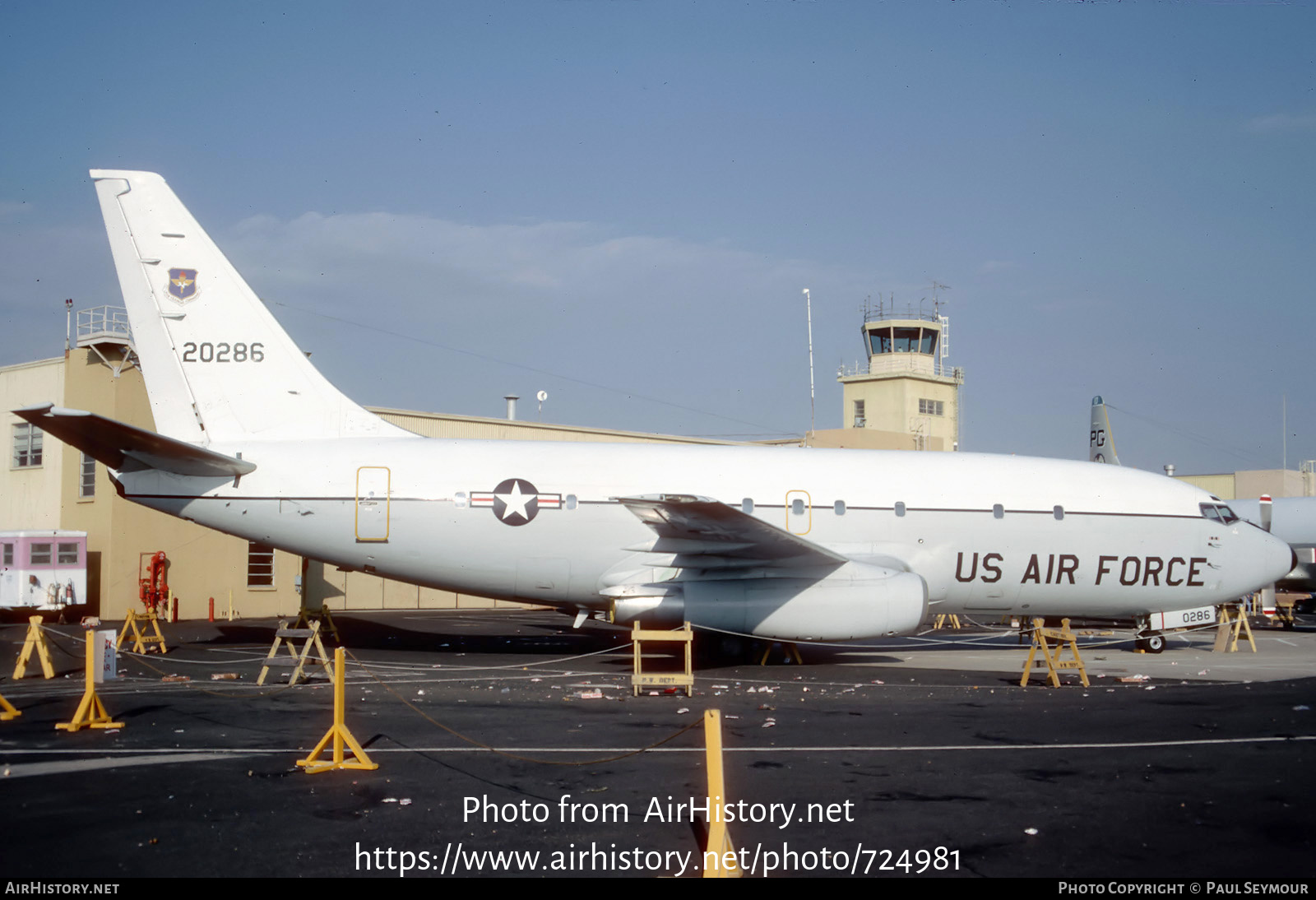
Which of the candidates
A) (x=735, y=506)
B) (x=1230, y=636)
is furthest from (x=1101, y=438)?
(x=735, y=506)

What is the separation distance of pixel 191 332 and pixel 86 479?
14481 millimetres

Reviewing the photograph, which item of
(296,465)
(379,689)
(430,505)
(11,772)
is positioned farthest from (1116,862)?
(296,465)

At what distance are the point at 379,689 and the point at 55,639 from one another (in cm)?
1208

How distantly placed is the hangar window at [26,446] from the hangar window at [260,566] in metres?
7.38

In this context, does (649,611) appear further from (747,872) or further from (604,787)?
(747,872)

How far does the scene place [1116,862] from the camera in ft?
20.1

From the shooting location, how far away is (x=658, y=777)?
8.47 meters

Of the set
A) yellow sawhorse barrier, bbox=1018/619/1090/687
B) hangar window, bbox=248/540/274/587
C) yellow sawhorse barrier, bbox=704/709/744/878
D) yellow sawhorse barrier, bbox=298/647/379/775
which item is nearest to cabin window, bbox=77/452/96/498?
hangar window, bbox=248/540/274/587

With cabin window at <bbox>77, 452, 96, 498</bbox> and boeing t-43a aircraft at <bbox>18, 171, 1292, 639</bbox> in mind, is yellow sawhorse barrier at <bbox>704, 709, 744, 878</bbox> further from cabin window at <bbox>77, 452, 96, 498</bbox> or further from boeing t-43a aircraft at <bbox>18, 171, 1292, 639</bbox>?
cabin window at <bbox>77, 452, 96, 498</bbox>

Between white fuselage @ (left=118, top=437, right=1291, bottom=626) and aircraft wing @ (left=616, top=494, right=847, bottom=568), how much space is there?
→ 44cm

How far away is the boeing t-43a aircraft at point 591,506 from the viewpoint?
16.2m

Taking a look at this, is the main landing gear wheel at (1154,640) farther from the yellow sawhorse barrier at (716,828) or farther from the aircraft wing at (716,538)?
the yellow sawhorse barrier at (716,828)

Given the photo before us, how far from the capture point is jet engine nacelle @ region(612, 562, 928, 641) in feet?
52.2

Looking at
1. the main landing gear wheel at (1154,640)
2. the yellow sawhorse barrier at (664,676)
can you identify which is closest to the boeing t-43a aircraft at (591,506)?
the main landing gear wheel at (1154,640)
